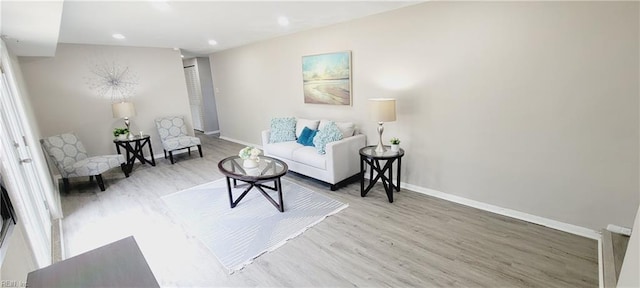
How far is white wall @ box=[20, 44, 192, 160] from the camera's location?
447 centimetres

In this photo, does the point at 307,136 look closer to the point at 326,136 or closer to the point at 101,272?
the point at 326,136

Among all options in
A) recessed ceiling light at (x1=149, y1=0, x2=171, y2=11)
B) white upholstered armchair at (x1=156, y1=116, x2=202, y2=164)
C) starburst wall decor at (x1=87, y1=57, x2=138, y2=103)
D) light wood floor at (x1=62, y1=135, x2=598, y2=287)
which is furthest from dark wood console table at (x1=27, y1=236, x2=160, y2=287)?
starburst wall decor at (x1=87, y1=57, x2=138, y2=103)

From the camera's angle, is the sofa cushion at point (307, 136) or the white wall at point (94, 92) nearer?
the sofa cushion at point (307, 136)

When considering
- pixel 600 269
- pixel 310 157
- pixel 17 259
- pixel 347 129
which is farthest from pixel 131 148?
pixel 600 269

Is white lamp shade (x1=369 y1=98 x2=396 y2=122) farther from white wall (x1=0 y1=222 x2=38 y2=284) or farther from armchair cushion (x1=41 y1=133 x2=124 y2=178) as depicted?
armchair cushion (x1=41 y1=133 x2=124 y2=178)

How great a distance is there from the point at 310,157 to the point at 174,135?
330cm

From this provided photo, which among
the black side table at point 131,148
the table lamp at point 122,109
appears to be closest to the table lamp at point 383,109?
the black side table at point 131,148

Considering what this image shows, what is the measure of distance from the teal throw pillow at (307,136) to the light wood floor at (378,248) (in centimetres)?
103

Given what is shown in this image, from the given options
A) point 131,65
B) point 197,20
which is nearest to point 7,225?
point 197,20

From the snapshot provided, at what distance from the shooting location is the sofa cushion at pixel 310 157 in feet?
12.3

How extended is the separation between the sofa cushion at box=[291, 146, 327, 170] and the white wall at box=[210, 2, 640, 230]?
2.80ft

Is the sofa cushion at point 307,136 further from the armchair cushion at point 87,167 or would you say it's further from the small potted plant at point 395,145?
the armchair cushion at point 87,167

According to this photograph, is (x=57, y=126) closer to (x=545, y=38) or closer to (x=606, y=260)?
(x=545, y=38)

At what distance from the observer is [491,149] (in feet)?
9.62
